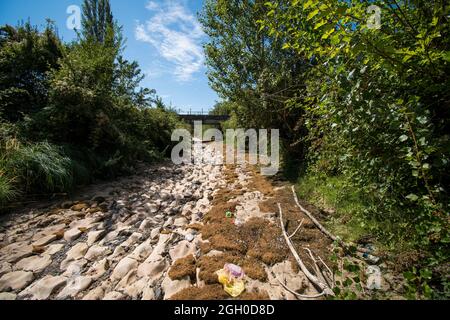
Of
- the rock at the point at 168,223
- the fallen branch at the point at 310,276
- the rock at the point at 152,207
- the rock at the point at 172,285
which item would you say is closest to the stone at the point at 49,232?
the rock at the point at 152,207

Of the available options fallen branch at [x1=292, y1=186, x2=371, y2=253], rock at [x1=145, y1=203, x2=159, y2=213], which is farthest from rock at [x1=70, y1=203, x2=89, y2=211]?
fallen branch at [x1=292, y1=186, x2=371, y2=253]

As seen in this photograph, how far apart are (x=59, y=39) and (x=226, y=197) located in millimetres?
7707

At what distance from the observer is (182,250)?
8.05 feet

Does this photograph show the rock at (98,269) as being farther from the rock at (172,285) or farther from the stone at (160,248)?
the rock at (172,285)

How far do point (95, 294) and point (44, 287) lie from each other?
0.53m

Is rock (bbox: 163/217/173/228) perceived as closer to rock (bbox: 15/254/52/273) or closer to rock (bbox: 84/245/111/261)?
rock (bbox: 84/245/111/261)

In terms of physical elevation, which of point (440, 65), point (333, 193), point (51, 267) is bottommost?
point (51, 267)

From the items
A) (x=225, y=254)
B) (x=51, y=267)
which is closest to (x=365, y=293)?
(x=225, y=254)

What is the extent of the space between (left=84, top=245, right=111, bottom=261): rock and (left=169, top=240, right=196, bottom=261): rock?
806 mm

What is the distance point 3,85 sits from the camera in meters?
5.39

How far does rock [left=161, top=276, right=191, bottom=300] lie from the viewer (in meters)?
1.82

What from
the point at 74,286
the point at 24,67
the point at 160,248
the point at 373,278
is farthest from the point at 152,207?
the point at 24,67

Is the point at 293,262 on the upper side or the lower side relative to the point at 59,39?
lower
